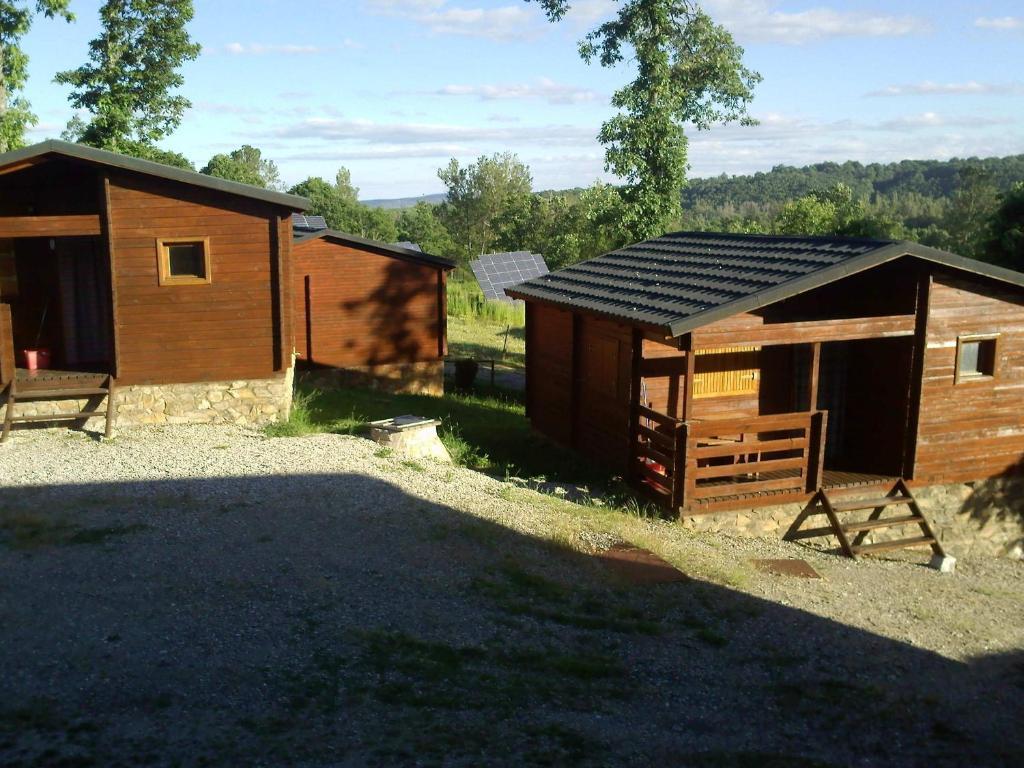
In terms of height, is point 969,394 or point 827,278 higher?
point 827,278

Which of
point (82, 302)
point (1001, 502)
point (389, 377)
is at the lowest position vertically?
point (1001, 502)

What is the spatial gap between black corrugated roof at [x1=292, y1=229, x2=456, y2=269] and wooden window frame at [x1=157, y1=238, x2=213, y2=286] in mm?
5779

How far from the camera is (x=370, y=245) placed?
20.7 m

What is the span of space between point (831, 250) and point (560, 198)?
4424 centimetres

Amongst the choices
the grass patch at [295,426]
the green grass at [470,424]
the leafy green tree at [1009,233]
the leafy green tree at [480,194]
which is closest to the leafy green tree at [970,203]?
the leafy green tree at [480,194]

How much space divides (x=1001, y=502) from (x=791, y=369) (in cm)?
356

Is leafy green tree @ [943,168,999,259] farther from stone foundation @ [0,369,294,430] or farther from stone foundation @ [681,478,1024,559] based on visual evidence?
stone foundation @ [0,369,294,430]

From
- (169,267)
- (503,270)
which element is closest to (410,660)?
(169,267)

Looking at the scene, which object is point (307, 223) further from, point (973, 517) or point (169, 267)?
point (973, 517)

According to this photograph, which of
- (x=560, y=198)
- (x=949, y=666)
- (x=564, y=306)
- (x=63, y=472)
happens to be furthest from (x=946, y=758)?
(x=560, y=198)

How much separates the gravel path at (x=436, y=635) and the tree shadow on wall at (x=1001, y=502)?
1430 mm

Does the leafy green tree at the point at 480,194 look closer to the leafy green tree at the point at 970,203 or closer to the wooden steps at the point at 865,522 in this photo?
the leafy green tree at the point at 970,203

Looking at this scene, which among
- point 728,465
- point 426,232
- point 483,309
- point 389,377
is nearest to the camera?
point 728,465

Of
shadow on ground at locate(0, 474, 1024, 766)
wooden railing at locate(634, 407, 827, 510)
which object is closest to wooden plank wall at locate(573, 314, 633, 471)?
wooden railing at locate(634, 407, 827, 510)
